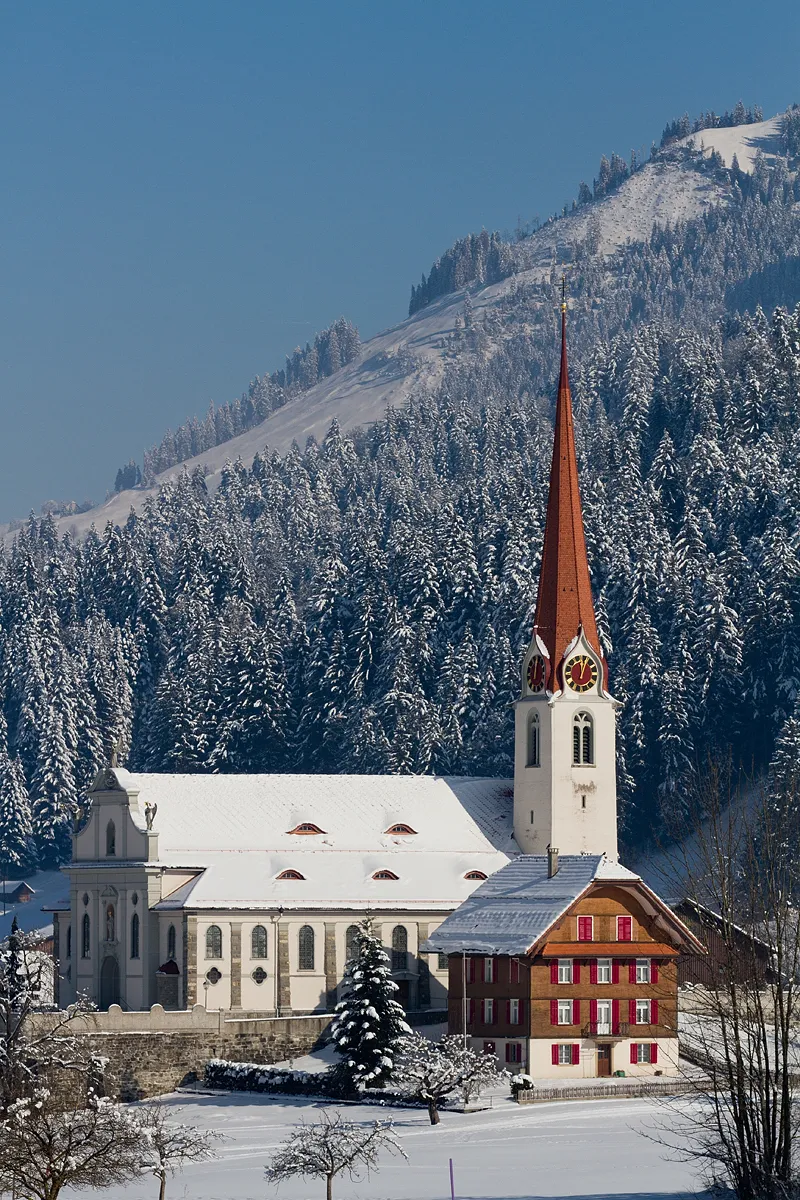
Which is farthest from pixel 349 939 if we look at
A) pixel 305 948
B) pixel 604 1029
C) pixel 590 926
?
pixel 604 1029

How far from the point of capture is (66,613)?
647 feet

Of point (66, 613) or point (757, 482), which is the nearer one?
point (757, 482)

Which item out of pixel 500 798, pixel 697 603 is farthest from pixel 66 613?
pixel 500 798

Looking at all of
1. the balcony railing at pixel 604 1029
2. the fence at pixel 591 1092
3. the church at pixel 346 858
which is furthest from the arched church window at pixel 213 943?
the fence at pixel 591 1092

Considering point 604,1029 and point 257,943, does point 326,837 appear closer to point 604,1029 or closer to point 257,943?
point 257,943

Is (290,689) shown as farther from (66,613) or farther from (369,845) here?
(369,845)

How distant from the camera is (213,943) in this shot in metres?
91.2

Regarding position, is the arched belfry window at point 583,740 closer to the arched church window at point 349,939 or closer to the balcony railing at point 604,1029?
the arched church window at point 349,939

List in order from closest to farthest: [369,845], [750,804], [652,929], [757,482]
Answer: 1. [652,929]
2. [369,845]
3. [750,804]
4. [757,482]

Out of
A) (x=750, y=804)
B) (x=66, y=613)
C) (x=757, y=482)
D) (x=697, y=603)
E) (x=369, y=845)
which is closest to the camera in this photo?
(x=369, y=845)

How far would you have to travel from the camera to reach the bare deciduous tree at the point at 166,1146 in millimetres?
59375

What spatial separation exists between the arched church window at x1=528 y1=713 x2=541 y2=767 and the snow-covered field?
22731 mm

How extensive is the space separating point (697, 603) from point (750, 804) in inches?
563

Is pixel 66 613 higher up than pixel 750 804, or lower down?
higher up
